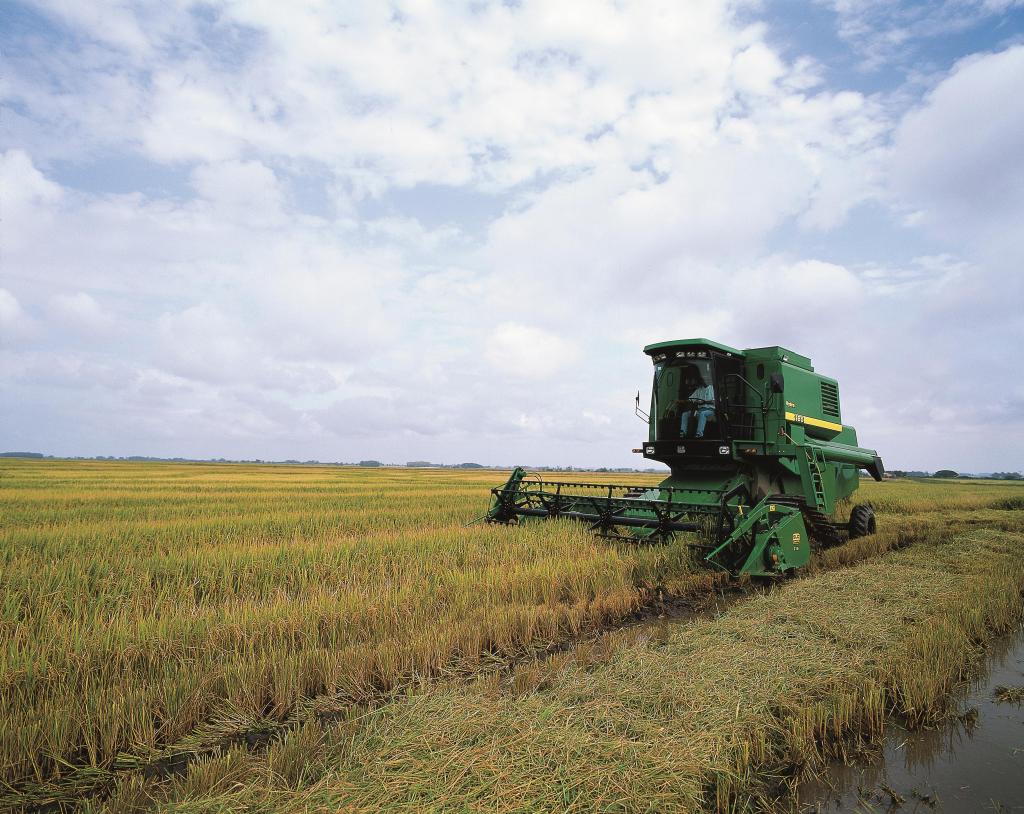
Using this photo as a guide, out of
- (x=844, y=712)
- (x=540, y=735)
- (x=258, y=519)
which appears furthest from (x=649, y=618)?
(x=258, y=519)

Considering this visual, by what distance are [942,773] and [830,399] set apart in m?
9.73

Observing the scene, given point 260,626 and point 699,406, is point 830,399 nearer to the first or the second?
point 699,406

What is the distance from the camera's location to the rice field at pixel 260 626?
2.70m

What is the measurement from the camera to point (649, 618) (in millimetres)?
5227

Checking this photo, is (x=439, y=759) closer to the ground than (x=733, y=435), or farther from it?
closer to the ground

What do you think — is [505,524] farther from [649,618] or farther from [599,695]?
[599,695]

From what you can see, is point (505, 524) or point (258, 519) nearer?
point (505, 524)

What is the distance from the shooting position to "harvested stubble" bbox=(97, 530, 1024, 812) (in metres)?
2.25

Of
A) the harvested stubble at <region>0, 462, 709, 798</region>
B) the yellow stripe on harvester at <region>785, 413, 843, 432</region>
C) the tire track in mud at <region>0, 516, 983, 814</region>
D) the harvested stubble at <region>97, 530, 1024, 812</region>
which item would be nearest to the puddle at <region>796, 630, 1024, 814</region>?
the harvested stubble at <region>97, 530, 1024, 812</region>

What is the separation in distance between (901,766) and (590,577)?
338 cm

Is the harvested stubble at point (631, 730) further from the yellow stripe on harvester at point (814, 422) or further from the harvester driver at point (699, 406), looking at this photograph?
the yellow stripe on harvester at point (814, 422)

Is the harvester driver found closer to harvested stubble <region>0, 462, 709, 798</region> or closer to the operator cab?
the operator cab

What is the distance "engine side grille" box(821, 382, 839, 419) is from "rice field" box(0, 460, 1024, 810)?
2823 mm

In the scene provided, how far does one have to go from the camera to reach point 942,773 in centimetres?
272
